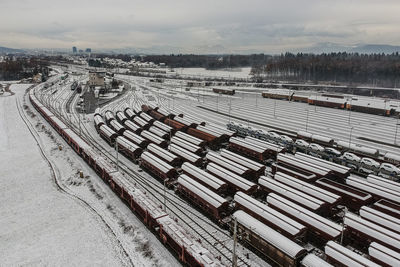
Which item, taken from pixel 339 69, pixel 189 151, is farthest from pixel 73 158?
pixel 339 69

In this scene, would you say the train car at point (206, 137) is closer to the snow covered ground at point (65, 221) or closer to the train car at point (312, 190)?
the train car at point (312, 190)

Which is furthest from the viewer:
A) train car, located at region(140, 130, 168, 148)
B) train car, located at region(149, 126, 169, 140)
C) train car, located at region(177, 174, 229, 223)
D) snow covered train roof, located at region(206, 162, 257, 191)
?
train car, located at region(149, 126, 169, 140)

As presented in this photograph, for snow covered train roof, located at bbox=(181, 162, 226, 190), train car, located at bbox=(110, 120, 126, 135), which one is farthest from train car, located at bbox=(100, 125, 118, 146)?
snow covered train roof, located at bbox=(181, 162, 226, 190)

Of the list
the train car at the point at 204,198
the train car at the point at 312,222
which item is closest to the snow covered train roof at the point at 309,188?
the train car at the point at 312,222

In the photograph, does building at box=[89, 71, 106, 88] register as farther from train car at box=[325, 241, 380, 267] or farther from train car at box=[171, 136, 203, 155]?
train car at box=[325, 241, 380, 267]

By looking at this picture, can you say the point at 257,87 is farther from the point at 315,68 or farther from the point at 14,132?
the point at 14,132

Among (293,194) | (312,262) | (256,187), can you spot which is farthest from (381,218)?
(256,187)
